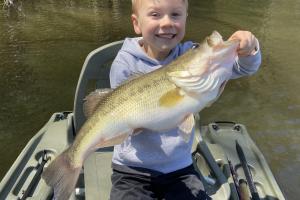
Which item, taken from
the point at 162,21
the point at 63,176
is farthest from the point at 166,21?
the point at 63,176

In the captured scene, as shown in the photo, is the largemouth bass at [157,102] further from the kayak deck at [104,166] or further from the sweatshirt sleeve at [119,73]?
the kayak deck at [104,166]

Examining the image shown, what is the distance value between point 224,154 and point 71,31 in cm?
764

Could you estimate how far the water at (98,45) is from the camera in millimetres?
5434

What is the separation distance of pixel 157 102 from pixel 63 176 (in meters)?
0.64

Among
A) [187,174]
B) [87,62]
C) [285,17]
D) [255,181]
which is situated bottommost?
[285,17]

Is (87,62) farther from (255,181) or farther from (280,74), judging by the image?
(280,74)

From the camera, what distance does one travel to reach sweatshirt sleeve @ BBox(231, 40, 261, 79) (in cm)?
222

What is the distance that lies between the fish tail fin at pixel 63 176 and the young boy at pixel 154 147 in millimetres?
428

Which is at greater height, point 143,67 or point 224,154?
point 143,67

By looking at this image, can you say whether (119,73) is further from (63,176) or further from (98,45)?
(98,45)

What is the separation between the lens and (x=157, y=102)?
1963 mm

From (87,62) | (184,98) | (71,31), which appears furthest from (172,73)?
(71,31)

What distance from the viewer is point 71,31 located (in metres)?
10.5

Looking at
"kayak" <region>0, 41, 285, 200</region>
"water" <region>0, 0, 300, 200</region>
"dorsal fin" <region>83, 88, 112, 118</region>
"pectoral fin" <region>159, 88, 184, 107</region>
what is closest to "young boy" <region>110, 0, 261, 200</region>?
"dorsal fin" <region>83, 88, 112, 118</region>
